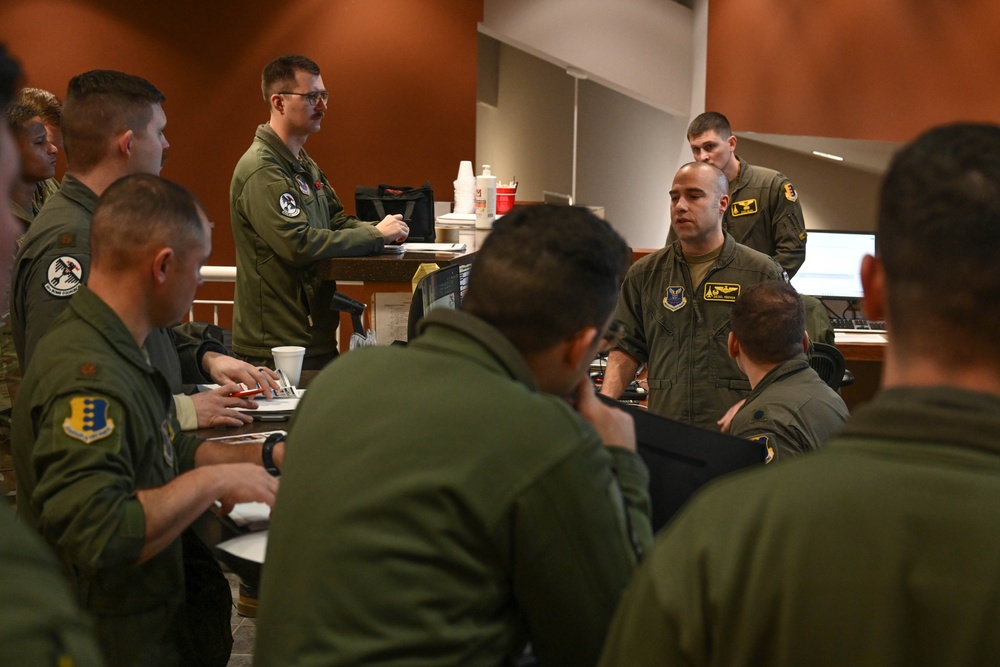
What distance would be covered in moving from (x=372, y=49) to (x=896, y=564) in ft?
20.8

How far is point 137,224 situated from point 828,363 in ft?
7.90

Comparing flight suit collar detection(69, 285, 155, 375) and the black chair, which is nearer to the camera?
flight suit collar detection(69, 285, 155, 375)

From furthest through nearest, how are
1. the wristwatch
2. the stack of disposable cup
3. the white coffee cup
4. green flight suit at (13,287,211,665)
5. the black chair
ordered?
1. the stack of disposable cup
2. the black chair
3. the white coffee cup
4. the wristwatch
5. green flight suit at (13,287,211,665)

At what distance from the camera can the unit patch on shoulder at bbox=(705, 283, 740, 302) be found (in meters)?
3.17

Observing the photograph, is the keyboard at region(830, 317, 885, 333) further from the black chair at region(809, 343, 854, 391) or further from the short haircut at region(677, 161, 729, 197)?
the short haircut at region(677, 161, 729, 197)

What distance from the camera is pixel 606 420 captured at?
4.65 ft

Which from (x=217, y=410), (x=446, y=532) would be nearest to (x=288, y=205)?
(x=217, y=410)

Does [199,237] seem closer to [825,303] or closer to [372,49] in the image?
[825,303]

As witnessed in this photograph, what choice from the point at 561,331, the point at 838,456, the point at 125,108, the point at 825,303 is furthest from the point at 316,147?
the point at 838,456

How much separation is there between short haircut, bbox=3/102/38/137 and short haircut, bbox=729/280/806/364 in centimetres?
250

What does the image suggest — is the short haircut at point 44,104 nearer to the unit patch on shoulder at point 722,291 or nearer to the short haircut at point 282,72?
the short haircut at point 282,72

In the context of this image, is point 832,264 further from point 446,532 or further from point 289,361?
point 446,532

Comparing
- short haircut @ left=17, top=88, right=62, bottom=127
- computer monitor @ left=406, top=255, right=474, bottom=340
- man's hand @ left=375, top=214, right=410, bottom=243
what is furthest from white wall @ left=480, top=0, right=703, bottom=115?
computer monitor @ left=406, top=255, right=474, bottom=340

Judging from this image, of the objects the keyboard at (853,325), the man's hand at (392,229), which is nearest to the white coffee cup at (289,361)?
the man's hand at (392,229)
